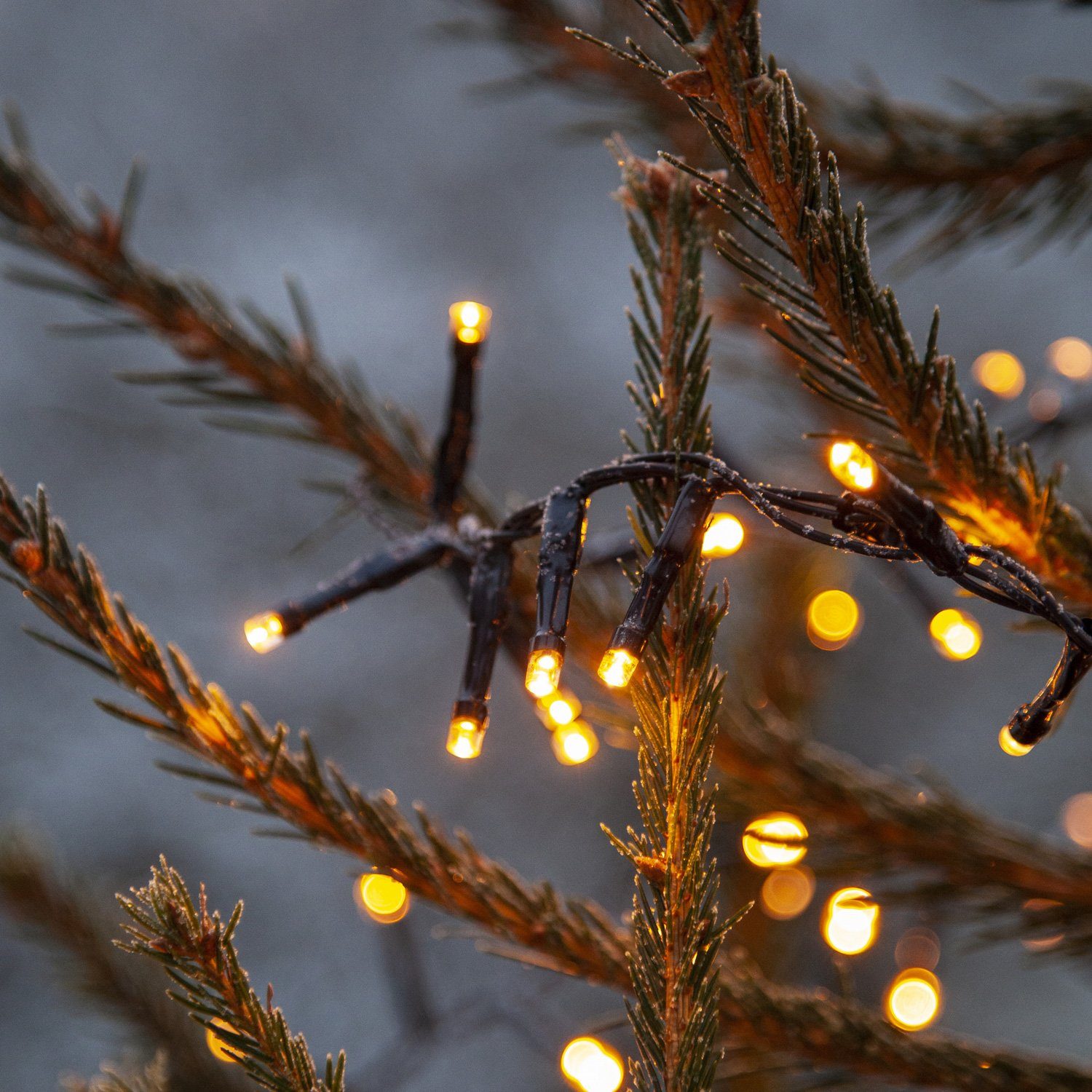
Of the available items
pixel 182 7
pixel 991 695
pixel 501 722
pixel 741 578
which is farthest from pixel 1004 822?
pixel 182 7

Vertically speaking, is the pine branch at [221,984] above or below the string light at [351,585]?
below

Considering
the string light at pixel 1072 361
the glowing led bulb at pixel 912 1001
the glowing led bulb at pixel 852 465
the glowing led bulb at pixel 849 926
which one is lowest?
the glowing led bulb at pixel 852 465

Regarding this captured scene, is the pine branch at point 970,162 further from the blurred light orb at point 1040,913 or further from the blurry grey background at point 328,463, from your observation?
the blurry grey background at point 328,463

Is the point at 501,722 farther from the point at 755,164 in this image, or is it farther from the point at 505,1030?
the point at 755,164

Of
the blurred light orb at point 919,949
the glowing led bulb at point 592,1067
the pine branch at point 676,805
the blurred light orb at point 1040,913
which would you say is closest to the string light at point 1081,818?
the blurred light orb at point 919,949

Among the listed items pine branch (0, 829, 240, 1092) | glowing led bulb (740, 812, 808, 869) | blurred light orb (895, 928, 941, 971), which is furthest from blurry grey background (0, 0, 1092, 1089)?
glowing led bulb (740, 812, 808, 869)

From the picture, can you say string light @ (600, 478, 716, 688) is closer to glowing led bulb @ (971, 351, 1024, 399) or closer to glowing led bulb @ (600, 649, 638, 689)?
glowing led bulb @ (600, 649, 638, 689)
